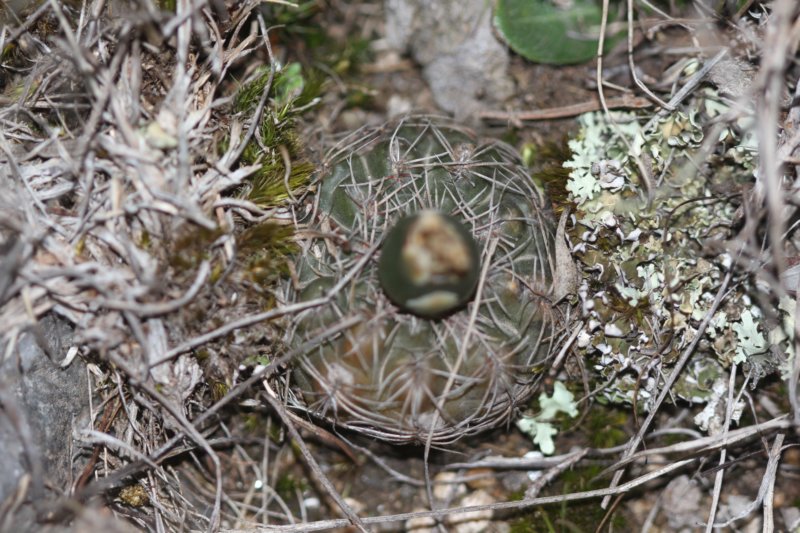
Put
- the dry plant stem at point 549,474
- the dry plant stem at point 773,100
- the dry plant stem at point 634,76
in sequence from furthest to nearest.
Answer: the dry plant stem at point 549,474
the dry plant stem at point 634,76
the dry plant stem at point 773,100

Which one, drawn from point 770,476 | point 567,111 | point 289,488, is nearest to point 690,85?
point 567,111

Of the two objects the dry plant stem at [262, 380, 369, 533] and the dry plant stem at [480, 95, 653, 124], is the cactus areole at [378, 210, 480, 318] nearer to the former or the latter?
the dry plant stem at [262, 380, 369, 533]

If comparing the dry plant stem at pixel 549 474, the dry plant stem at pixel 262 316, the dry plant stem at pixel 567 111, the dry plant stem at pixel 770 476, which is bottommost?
the dry plant stem at pixel 549 474

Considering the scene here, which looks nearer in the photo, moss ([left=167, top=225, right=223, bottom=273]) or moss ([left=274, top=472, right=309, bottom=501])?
moss ([left=167, top=225, right=223, bottom=273])

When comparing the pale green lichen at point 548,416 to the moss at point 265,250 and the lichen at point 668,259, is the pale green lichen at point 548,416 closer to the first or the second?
the lichen at point 668,259

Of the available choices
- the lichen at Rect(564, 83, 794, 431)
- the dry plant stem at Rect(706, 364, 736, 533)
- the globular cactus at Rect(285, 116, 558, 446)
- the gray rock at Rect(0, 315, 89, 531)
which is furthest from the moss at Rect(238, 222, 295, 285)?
the dry plant stem at Rect(706, 364, 736, 533)

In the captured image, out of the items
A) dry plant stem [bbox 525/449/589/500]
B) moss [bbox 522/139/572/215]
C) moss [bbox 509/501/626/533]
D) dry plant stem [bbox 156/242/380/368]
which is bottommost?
moss [bbox 509/501/626/533]

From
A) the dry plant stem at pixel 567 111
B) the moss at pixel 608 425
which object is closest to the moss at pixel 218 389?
the moss at pixel 608 425
